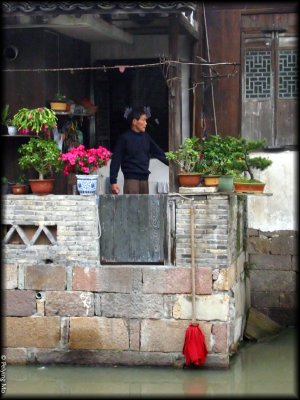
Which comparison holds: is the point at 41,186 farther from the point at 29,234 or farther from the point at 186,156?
the point at 186,156

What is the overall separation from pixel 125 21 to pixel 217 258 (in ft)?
12.7

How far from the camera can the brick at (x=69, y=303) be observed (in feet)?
29.9

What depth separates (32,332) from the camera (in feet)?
30.2

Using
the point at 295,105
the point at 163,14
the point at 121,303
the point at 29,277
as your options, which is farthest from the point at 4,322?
the point at 295,105

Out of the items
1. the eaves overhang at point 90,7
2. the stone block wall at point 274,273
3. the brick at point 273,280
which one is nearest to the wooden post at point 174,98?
the eaves overhang at point 90,7

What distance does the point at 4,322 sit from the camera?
30.5ft

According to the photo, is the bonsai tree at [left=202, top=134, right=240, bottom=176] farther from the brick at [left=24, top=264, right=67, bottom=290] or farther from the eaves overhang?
the brick at [left=24, top=264, right=67, bottom=290]

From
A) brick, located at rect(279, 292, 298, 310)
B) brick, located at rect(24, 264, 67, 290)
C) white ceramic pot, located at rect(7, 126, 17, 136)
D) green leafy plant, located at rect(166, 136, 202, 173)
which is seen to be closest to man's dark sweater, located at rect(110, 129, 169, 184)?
green leafy plant, located at rect(166, 136, 202, 173)

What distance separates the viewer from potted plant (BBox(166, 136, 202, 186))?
919cm

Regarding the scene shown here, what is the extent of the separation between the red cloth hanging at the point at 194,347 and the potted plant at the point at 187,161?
1.73 m

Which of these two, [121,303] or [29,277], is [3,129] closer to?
[29,277]

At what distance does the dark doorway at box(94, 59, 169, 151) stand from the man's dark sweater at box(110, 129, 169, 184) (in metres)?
1.65

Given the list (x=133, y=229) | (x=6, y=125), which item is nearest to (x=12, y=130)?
(x=6, y=125)

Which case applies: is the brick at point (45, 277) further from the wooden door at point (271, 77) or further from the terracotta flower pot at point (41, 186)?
the wooden door at point (271, 77)
